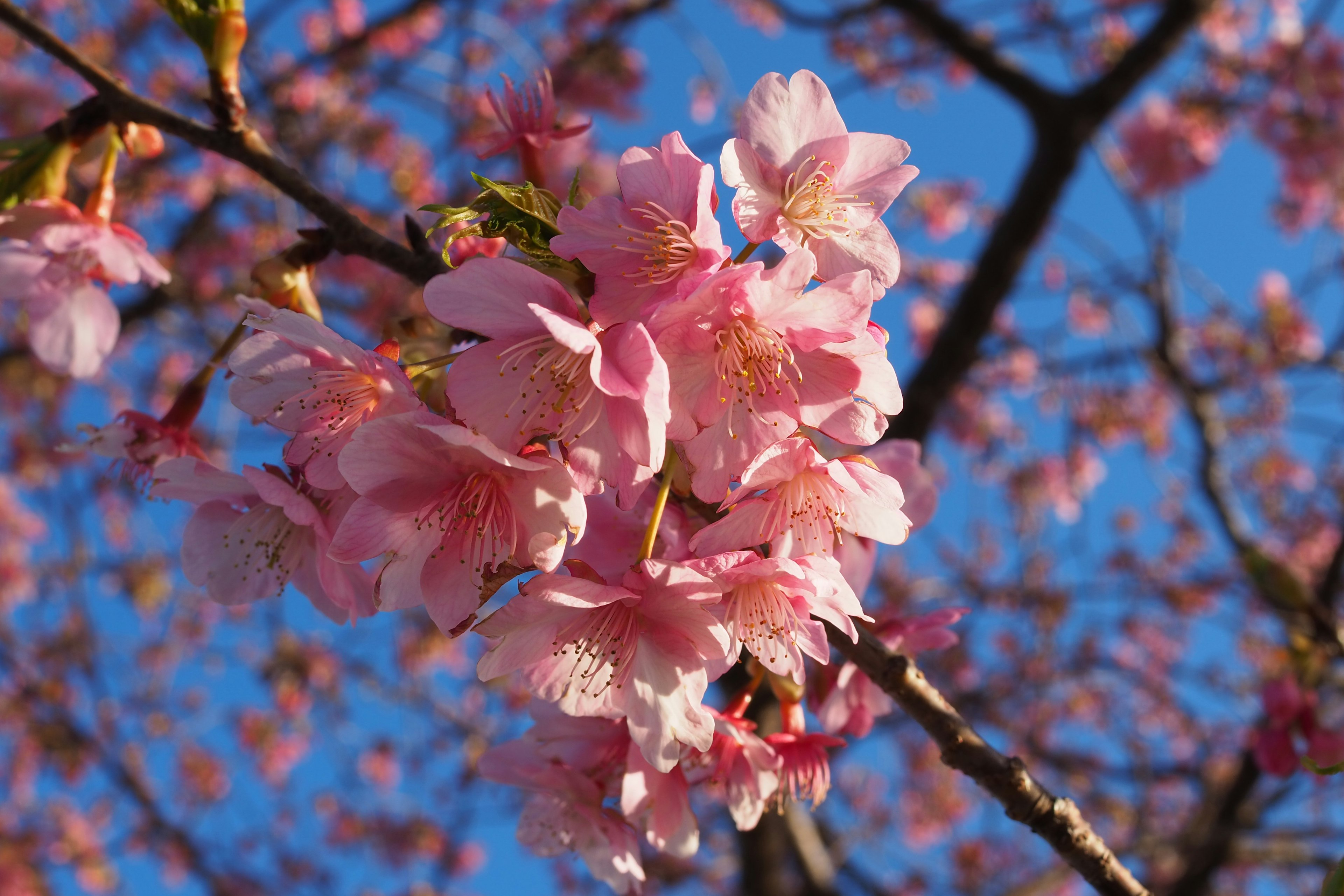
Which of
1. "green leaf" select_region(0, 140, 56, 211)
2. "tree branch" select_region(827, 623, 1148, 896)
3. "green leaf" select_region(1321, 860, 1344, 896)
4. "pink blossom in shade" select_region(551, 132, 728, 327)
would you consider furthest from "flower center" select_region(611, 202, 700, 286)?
"green leaf" select_region(0, 140, 56, 211)

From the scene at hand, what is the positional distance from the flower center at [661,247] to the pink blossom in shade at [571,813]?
723 millimetres

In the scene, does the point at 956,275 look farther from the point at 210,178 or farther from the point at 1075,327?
the point at 210,178

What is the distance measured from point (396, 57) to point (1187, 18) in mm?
Answer: 5421

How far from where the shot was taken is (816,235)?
1063mm

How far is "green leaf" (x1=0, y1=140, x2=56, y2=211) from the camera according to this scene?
1.41 meters

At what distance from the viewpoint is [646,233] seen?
97 centimetres

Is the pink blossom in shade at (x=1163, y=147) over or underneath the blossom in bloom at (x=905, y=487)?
underneath

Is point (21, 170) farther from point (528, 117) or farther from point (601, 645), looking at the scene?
point (601, 645)

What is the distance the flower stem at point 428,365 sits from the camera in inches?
41.6

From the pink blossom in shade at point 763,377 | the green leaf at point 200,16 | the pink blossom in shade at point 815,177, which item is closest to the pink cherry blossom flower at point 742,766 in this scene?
the pink blossom in shade at point 763,377

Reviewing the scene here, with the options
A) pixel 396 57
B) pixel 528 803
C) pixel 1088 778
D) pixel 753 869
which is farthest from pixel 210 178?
pixel 1088 778

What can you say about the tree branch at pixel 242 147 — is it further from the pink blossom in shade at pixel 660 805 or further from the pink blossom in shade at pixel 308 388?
the pink blossom in shade at pixel 660 805

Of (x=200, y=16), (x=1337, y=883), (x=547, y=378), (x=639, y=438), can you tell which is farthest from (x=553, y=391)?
(x=1337, y=883)

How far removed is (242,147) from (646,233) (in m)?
0.73
